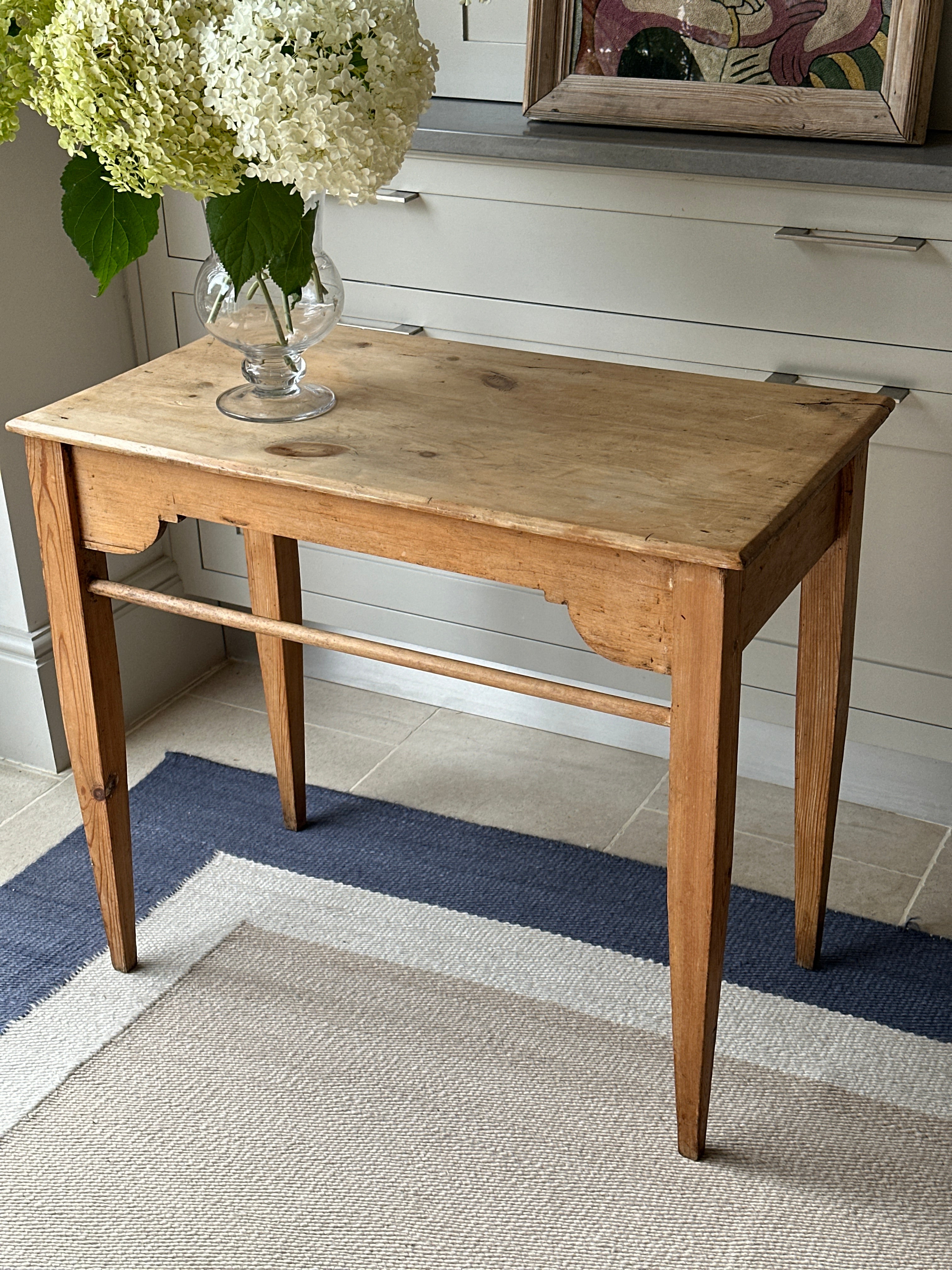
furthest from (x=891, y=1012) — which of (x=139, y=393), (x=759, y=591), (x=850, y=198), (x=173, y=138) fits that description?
(x=173, y=138)

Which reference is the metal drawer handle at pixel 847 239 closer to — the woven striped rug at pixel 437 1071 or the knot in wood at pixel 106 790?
the woven striped rug at pixel 437 1071

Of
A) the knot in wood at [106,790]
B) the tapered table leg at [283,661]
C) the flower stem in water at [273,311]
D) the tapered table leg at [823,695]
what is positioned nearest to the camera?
the flower stem in water at [273,311]

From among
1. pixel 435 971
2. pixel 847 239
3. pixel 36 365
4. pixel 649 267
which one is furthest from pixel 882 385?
pixel 36 365

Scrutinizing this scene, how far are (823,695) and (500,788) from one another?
69cm

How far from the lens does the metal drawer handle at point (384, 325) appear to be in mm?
1913

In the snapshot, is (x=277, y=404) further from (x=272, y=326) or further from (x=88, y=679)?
(x=88, y=679)

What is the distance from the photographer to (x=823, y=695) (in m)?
1.49

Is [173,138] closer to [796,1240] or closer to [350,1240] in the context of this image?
[350,1240]

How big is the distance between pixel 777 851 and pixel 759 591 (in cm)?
81

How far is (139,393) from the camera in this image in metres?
1.44

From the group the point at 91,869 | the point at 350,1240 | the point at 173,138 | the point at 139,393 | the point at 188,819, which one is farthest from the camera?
the point at 188,819

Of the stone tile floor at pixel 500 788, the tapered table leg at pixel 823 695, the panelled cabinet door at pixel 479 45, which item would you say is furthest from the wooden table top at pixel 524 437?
the stone tile floor at pixel 500 788

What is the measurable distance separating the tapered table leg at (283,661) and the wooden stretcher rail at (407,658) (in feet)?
0.95

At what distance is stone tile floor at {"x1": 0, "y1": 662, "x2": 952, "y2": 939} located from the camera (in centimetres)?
186
